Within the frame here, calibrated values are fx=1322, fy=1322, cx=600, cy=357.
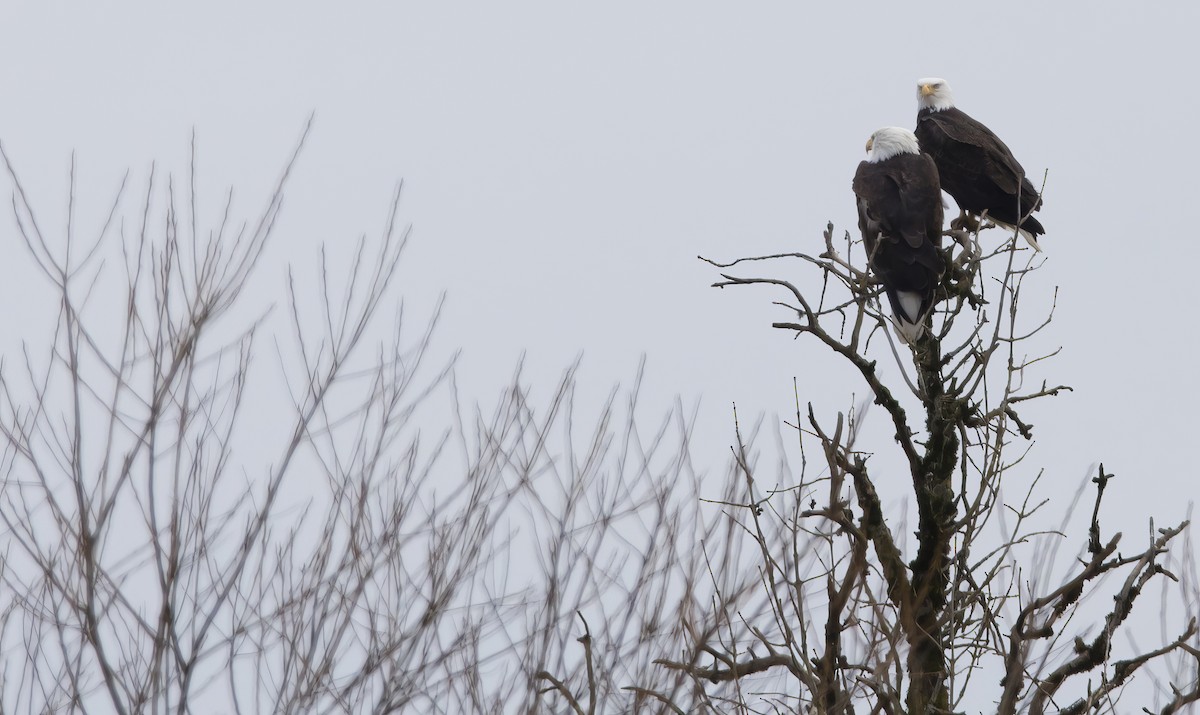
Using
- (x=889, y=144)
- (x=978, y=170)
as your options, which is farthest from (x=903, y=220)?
(x=978, y=170)

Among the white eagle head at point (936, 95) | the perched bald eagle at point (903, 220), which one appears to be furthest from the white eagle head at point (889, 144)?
the white eagle head at point (936, 95)

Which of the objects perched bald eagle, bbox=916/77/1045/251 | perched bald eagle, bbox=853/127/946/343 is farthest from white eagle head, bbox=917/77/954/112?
perched bald eagle, bbox=853/127/946/343

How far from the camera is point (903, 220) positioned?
5.21 meters

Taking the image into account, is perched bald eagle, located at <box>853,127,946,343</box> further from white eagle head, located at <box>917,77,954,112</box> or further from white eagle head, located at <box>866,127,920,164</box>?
white eagle head, located at <box>917,77,954,112</box>

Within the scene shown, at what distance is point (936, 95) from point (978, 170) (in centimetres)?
93

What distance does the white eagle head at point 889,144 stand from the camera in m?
5.80

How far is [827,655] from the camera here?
3098 millimetres

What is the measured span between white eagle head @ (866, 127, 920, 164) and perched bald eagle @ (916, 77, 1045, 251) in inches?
9.9

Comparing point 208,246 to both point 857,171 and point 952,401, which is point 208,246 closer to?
point 952,401

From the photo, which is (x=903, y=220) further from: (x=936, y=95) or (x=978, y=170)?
(x=936, y=95)

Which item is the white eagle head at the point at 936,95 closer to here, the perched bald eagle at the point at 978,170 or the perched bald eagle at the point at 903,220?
the perched bald eagle at the point at 978,170

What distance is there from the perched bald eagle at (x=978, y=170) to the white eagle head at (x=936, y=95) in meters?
0.23

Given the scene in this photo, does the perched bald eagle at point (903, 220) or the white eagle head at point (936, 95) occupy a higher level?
the white eagle head at point (936, 95)

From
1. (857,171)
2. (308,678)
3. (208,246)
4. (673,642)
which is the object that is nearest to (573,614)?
(673,642)
